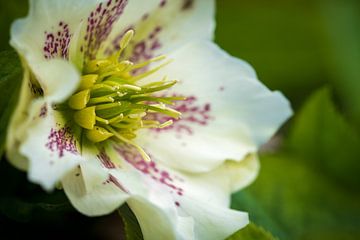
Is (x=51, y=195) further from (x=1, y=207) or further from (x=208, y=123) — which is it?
(x=208, y=123)

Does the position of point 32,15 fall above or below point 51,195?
above

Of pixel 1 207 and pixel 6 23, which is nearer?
pixel 1 207

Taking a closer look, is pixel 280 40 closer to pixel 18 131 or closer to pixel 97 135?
pixel 97 135

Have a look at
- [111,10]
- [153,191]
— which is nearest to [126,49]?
[111,10]

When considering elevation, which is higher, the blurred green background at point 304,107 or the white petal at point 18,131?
the white petal at point 18,131

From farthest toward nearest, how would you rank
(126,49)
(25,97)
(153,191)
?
(126,49) < (153,191) < (25,97)

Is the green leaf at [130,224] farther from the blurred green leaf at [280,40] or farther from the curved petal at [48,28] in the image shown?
the blurred green leaf at [280,40]

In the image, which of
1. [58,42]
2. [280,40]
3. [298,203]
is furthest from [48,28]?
[280,40]

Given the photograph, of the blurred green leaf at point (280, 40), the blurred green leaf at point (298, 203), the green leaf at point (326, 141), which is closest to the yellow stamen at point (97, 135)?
the blurred green leaf at point (298, 203)
